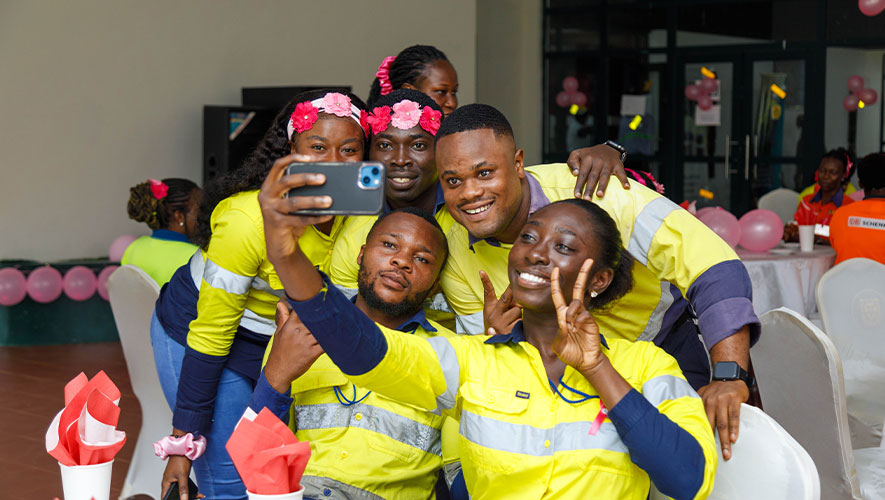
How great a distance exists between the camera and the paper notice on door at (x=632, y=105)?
11.3m

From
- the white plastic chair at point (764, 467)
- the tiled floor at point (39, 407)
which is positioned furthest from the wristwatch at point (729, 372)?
the tiled floor at point (39, 407)

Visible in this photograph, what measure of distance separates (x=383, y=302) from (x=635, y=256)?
591 mm

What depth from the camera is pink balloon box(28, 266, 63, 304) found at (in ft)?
A: 21.6

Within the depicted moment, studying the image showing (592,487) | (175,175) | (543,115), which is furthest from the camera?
(543,115)

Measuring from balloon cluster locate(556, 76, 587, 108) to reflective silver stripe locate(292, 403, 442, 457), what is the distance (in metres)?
9.75

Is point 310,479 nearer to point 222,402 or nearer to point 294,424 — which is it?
point 294,424

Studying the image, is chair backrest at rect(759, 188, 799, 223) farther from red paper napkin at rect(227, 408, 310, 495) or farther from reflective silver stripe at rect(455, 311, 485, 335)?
red paper napkin at rect(227, 408, 310, 495)

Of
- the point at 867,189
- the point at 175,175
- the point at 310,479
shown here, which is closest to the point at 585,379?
the point at 310,479

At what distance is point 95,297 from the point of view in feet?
23.0

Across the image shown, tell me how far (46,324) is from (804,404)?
5889mm

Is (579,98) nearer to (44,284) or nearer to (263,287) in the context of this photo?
(44,284)

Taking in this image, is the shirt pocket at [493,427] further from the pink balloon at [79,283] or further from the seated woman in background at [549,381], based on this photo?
the pink balloon at [79,283]

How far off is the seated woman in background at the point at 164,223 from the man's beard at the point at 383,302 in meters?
2.06

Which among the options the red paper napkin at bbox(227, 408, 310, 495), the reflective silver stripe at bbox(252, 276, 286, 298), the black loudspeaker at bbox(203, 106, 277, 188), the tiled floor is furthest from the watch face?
the black loudspeaker at bbox(203, 106, 277, 188)
